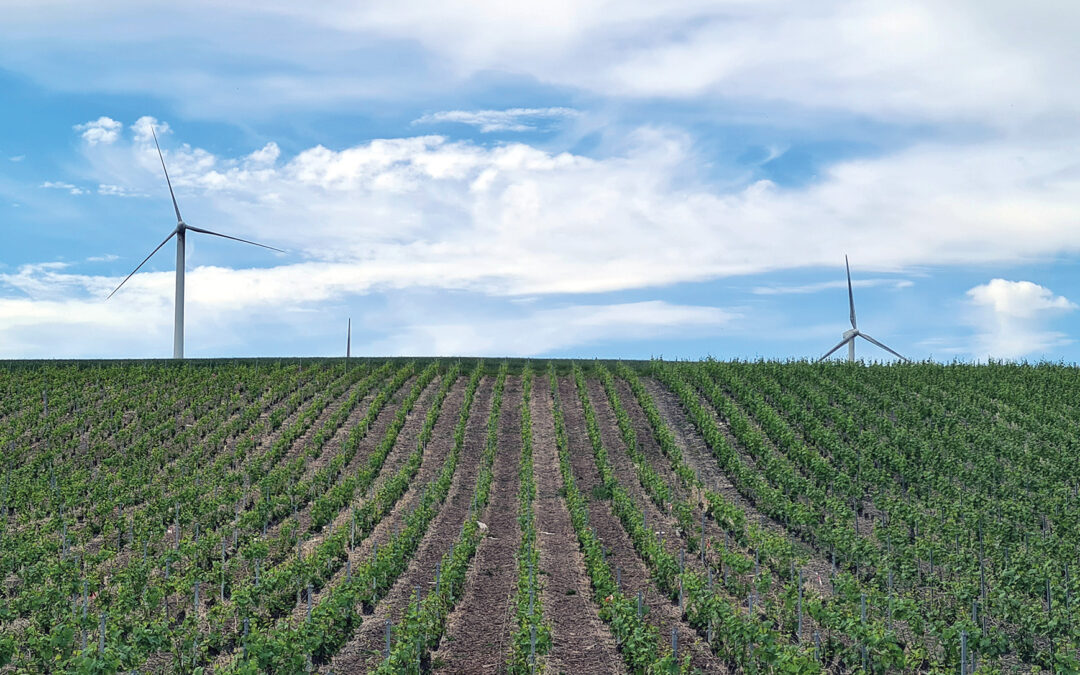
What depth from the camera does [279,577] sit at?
21984mm

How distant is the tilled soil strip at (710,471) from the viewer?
85.7 ft

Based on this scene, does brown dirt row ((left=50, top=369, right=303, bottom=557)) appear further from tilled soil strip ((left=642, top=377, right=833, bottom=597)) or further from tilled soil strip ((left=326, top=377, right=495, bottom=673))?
tilled soil strip ((left=642, top=377, right=833, bottom=597))

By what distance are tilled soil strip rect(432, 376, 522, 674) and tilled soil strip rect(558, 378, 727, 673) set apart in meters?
2.70

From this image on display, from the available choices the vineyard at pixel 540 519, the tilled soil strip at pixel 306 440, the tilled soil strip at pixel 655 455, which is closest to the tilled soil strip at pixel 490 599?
the vineyard at pixel 540 519

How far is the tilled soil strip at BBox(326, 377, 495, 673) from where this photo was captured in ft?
63.4

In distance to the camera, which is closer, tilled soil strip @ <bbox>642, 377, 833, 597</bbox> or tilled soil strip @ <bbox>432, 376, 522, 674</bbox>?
tilled soil strip @ <bbox>432, 376, 522, 674</bbox>

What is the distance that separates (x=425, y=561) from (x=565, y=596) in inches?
196

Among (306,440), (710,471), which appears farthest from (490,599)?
(306,440)

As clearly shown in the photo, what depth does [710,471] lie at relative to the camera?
120ft

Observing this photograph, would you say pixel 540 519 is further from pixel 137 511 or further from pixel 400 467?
pixel 137 511

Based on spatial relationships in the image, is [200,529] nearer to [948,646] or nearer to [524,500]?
[524,500]

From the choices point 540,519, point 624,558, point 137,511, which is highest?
point 137,511

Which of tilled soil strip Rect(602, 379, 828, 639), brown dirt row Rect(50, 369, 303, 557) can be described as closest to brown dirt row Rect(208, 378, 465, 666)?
brown dirt row Rect(50, 369, 303, 557)

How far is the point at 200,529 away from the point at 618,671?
16679 millimetres
